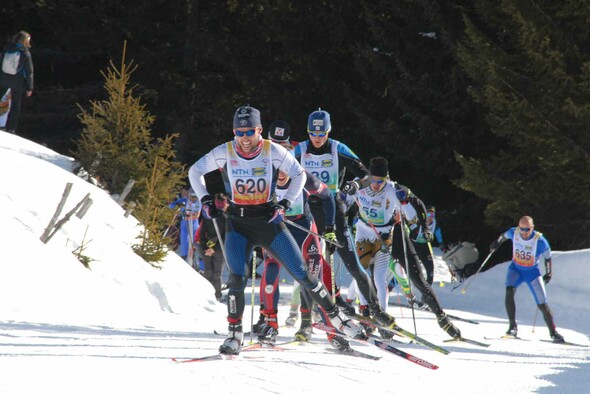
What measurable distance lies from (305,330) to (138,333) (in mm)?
1769

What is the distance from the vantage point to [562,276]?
797 inches

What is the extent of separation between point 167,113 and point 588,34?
1436 centimetres

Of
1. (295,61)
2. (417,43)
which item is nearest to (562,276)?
(417,43)

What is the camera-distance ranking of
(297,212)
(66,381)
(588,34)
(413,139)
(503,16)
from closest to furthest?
(66,381) < (297,212) < (588,34) < (503,16) < (413,139)

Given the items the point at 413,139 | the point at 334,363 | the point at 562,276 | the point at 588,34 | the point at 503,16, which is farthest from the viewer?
the point at 413,139

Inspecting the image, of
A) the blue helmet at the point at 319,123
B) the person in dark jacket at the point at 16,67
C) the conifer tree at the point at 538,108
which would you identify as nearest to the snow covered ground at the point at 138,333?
the person in dark jacket at the point at 16,67

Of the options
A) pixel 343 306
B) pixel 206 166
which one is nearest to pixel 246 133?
pixel 206 166

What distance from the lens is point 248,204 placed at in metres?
8.04

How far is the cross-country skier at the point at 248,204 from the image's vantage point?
26.1ft

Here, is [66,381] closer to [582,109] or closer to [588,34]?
[582,109]

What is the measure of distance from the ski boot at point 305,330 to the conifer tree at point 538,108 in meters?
13.3

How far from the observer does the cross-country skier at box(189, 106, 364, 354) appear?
796 cm

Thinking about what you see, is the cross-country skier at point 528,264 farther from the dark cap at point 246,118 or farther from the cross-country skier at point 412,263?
the dark cap at point 246,118

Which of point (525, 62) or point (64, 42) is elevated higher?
point (64, 42)
